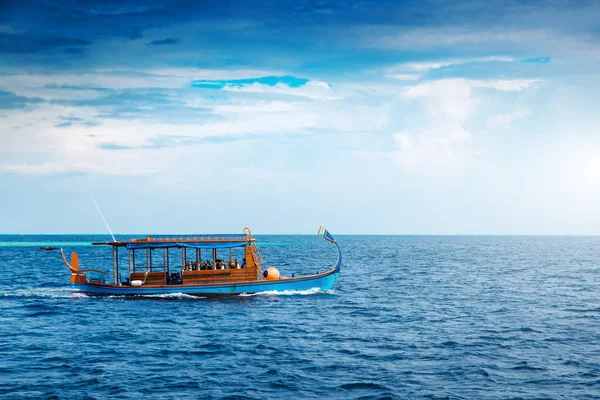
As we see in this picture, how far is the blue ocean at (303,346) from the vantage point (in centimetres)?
2158

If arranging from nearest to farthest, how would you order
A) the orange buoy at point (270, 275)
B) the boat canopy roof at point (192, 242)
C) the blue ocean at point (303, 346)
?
the blue ocean at point (303, 346)
the boat canopy roof at point (192, 242)
the orange buoy at point (270, 275)

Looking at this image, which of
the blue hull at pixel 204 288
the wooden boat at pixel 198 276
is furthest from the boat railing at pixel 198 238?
the blue hull at pixel 204 288

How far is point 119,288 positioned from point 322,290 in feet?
52.2

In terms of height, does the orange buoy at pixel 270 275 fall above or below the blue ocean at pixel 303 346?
above

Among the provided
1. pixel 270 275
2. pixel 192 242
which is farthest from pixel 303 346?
pixel 192 242

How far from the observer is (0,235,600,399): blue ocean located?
2158 cm

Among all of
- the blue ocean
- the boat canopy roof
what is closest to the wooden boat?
the boat canopy roof

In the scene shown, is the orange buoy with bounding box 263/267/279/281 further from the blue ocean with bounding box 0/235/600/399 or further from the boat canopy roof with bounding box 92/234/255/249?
the boat canopy roof with bounding box 92/234/255/249

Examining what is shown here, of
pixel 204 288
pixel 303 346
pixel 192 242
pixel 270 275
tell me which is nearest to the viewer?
pixel 303 346

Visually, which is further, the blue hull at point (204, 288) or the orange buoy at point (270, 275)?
the orange buoy at point (270, 275)

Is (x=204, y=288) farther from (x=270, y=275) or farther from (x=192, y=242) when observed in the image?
(x=270, y=275)

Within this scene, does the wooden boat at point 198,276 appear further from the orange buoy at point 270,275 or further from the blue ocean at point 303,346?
the blue ocean at point 303,346

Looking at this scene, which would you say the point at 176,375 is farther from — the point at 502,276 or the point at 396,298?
the point at 502,276

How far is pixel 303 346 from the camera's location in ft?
92.9
